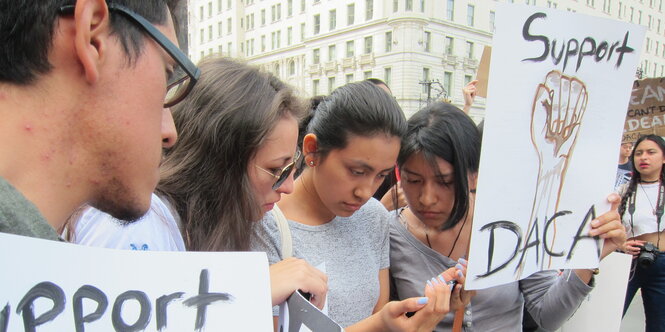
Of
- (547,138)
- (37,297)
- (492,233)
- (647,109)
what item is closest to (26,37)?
(37,297)

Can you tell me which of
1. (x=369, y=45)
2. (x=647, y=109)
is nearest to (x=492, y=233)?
(x=647, y=109)

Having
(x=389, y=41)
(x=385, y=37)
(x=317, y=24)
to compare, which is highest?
(x=317, y=24)

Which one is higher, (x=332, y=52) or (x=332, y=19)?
(x=332, y=19)

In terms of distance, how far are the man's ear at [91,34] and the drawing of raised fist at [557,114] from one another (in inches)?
44.2

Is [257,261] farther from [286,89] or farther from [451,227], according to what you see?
[451,227]

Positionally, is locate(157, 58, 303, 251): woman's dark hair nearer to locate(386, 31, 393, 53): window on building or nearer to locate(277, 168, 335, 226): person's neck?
locate(277, 168, 335, 226): person's neck

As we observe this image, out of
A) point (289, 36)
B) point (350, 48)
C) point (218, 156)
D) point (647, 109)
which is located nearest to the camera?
point (218, 156)

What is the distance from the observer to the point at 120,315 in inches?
22.4

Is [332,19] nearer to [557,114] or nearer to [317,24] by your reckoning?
[317,24]

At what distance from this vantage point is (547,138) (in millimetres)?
1376

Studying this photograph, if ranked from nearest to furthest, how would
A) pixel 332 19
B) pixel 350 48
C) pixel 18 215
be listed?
pixel 18 215
pixel 350 48
pixel 332 19

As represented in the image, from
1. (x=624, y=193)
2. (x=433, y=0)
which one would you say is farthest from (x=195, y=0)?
(x=624, y=193)

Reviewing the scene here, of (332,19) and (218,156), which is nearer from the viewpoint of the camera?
(218,156)

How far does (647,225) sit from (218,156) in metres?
3.75
